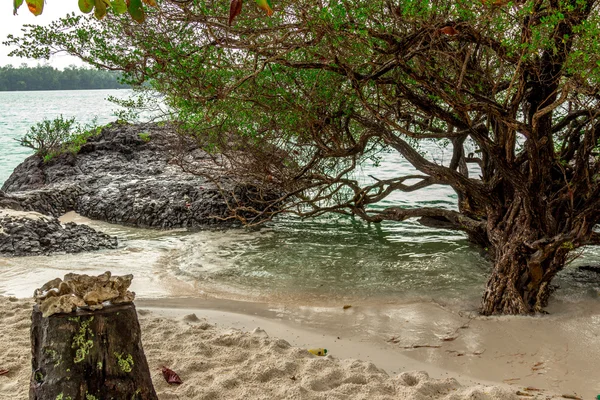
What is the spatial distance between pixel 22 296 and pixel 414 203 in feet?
31.2

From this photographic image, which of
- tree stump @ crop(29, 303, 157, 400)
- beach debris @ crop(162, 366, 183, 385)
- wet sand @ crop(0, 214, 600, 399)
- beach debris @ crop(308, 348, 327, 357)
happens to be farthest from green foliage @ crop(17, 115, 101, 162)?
tree stump @ crop(29, 303, 157, 400)

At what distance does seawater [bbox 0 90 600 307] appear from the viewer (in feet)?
22.6

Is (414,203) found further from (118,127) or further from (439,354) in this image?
(439,354)

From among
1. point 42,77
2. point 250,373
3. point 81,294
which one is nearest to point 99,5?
point 81,294

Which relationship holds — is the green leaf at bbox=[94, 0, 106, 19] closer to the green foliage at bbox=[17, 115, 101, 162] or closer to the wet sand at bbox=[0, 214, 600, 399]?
the wet sand at bbox=[0, 214, 600, 399]

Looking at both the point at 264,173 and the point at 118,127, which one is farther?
the point at 118,127

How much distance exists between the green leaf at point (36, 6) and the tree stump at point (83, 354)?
5.25 feet

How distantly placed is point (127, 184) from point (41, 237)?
3555 millimetres

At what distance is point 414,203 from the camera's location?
536 inches

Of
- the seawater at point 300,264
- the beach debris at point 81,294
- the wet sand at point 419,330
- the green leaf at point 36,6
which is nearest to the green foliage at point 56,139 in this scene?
the seawater at point 300,264

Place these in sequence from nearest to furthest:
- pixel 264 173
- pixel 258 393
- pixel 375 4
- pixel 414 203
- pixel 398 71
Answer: pixel 258 393, pixel 375 4, pixel 398 71, pixel 264 173, pixel 414 203

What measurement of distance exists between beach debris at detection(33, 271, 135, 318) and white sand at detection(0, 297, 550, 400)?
3.22ft

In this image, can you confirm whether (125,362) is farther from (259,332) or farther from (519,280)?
(519,280)

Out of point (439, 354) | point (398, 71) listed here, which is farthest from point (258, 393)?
point (398, 71)
